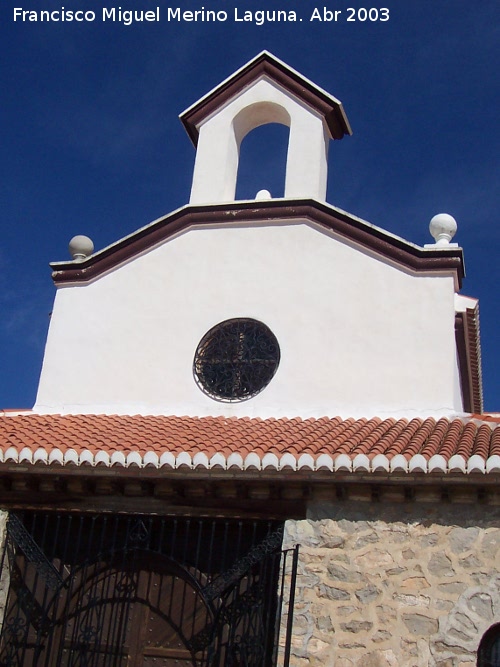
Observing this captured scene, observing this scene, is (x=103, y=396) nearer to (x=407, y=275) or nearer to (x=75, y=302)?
(x=75, y=302)

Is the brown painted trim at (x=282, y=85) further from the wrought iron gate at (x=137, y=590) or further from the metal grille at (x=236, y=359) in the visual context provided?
the wrought iron gate at (x=137, y=590)

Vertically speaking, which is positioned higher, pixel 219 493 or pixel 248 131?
pixel 248 131

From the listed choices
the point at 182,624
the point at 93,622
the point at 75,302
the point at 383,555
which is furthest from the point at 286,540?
the point at 75,302

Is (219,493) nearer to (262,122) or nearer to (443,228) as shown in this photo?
(443,228)

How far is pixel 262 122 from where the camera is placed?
1276 centimetres

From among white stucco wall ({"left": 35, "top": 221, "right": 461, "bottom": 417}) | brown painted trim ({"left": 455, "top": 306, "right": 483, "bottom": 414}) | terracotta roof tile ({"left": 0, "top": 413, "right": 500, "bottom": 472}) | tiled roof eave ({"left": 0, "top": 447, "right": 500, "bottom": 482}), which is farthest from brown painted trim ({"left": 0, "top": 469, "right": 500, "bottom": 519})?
brown painted trim ({"left": 455, "top": 306, "right": 483, "bottom": 414})

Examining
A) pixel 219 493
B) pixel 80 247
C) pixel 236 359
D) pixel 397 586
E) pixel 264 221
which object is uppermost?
pixel 264 221

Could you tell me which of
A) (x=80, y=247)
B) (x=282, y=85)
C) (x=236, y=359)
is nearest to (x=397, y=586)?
(x=236, y=359)

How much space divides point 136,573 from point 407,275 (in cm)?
488

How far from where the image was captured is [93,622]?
8.30 metres

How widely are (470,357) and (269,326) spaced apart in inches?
112

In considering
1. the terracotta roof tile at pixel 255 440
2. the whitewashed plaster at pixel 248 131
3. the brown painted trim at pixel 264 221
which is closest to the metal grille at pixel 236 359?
the terracotta roof tile at pixel 255 440

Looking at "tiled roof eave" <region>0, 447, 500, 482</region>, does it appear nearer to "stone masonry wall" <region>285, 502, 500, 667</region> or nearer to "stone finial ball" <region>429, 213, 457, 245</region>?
"stone masonry wall" <region>285, 502, 500, 667</region>

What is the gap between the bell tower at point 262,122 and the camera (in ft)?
38.5
